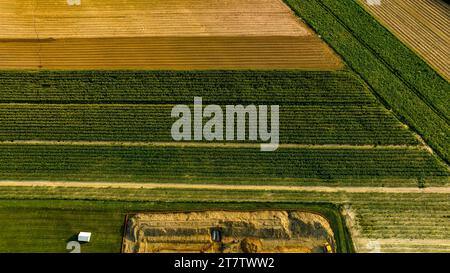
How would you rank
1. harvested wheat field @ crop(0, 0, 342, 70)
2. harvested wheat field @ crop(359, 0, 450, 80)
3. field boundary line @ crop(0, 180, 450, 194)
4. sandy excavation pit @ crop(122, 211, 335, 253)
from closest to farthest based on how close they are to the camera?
1. sandy excavation pit @ crop(122, 211, 335, 253)
2. field boundary line @ crop(0, 180, 450, 194)
3. harvested wheat field @ crop(0, 0, 342, 70)
4. harvested wheat field @ crop(359, 0, 450, 80)

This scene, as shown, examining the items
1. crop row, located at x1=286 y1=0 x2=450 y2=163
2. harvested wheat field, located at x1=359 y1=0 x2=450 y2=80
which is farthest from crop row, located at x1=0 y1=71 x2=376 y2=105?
harvested wheat field, located at x1=359 y1=0 x2=450 y2=80

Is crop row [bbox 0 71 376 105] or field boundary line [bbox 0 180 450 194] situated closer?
field boundary line [bbox 0 180 450 194]

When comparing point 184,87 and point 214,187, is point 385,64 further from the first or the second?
point 214,187

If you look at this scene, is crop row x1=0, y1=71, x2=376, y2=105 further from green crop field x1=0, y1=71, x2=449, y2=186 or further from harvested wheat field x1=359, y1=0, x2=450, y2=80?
harvested wheat field x1=359, y1=0, x2=450, y2=80

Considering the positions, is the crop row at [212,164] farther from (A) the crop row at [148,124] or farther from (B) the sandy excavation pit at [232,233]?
(B) the sandy excavation pit at [232,233]

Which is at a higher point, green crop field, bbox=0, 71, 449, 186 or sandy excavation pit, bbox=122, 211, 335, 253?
green crop field, bbox=0, 71, 449, 186

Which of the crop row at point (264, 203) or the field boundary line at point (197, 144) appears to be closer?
the crop row at point (264, 203)

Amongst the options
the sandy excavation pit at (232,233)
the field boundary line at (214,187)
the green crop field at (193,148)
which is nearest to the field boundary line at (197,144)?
the green crop field at (193,148)

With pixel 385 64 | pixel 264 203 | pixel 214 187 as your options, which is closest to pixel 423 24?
pixel 385 64
